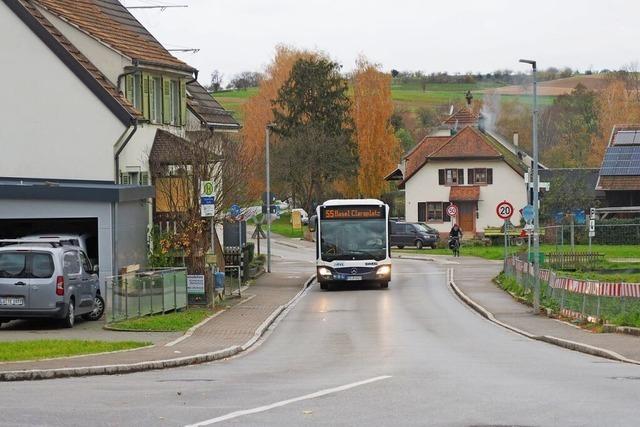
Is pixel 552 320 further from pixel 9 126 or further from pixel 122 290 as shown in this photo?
pixel 9 126

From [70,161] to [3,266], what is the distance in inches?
419

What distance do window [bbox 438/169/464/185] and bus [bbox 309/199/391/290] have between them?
160ft

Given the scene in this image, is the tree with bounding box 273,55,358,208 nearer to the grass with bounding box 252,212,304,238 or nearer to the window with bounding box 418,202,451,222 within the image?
the grass with bounding box 252,212,304,238

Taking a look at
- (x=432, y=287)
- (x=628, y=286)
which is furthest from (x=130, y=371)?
(x=432, y=287)

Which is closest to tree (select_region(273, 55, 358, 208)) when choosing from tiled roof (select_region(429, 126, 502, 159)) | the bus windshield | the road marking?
tiled roof (select_region(429, 126, 502, 159))

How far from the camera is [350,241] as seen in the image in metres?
45.7

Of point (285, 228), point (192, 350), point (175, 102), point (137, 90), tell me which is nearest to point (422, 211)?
point (285, 228)

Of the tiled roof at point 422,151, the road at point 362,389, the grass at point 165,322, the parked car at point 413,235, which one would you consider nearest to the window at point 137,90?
the grass at point 165,322

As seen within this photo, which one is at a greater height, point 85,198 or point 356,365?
point 85,198

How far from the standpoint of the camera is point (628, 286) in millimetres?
27844

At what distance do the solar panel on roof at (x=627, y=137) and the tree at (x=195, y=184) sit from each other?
169 feet

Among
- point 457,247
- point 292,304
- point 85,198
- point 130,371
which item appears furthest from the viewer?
point 457,247

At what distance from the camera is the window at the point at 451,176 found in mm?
94062

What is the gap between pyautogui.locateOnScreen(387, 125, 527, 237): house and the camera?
93.1 metres
